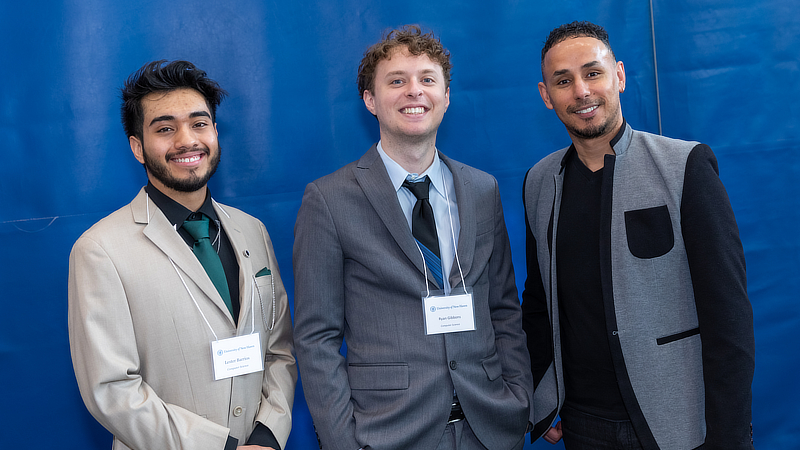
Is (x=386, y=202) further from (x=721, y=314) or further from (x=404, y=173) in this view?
(x=721, y=314)

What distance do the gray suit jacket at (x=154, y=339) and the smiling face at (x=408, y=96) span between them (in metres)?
0.72

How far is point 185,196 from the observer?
6.02 ft

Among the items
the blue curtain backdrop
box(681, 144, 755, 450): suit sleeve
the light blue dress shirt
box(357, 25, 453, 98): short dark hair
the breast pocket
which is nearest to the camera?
box(681, 144, 755, 450): suit sleeve

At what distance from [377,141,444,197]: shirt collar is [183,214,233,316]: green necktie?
26.4 inches

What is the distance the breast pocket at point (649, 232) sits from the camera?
1637 millimetres

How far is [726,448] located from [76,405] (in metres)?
2.63

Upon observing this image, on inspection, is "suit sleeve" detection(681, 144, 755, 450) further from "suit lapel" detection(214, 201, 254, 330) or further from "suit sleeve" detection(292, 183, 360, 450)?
"suit lapel" detection(214, 201, 254, 330)

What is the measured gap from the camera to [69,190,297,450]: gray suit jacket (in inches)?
60.5

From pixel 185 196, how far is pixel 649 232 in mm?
1574

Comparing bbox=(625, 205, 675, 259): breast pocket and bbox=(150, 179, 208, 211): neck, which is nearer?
bbox=(625, 205, 675, 259): breast pocket

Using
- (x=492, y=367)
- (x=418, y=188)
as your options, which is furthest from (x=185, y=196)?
(x=492, y=367)

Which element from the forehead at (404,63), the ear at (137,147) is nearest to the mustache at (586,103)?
the forehead at (404,63)

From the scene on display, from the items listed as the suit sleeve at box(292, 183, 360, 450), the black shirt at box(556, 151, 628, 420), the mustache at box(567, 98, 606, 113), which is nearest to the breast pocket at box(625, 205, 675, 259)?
the black shirt at box(556, 151, 628, 420)

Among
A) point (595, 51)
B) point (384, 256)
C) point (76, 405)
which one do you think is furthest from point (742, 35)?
point (76, 405)
